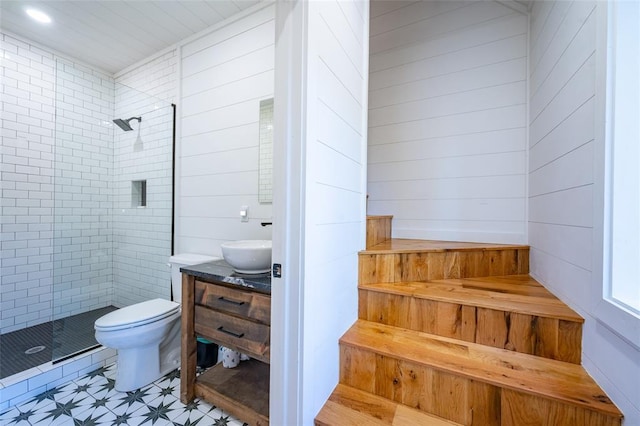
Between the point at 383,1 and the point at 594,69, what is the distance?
217 centimetres

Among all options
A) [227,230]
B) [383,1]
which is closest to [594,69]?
[383,1]

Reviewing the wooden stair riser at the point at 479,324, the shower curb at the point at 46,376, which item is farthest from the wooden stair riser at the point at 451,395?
the shower curb at the point at 46,376

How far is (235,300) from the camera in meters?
1.35

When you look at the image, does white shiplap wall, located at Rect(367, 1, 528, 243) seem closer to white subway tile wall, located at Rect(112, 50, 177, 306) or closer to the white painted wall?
the white painted wall

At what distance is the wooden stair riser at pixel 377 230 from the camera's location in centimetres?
202

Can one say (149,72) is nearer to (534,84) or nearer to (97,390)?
(97,390)

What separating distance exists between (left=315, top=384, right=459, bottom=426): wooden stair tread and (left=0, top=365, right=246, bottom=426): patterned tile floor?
0.61m

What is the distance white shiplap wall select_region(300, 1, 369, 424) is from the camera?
1.03 metres

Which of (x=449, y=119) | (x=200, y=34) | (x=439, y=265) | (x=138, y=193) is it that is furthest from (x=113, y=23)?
(x=439, y=265)

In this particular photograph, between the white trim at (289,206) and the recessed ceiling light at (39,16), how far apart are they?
8.16 ft

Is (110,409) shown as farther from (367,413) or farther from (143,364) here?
(367,413)

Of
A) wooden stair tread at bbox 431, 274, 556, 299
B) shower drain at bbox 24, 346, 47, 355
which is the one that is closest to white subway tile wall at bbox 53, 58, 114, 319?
shower drain at bbox 24, 346, 47, 355

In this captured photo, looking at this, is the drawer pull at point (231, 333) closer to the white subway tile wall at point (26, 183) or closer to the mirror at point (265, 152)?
the mirror at point (265, 152)

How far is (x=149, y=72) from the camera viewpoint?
8.87 ft
